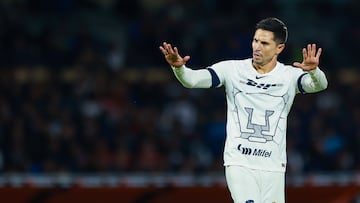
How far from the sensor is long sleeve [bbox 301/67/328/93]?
11242 mm

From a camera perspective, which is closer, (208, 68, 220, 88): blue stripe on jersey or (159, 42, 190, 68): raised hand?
(159, 42, 190, 68): raised hand

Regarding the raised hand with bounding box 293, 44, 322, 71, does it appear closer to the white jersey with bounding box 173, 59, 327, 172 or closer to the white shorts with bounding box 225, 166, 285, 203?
the white jersey with bounding box 173, 59, 327, 172

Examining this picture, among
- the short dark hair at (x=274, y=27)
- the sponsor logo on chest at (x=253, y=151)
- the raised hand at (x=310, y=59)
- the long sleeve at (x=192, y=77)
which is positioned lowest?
the sponsor logo on chest at (x=253, y=151)

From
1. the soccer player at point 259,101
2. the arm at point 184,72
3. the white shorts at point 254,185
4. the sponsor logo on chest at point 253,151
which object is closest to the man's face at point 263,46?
the soccer player at point 259,101

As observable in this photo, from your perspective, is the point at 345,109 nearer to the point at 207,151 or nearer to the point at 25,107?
the point at 207,151

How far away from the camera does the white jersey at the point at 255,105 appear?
37.0ft

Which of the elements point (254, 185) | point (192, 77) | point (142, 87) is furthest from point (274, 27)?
point (142, 87)

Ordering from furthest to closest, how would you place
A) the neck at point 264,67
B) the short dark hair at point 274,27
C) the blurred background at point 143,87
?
the blurred background at point 143,87, the neck at point 264,67, the short dark hair at point 274,27

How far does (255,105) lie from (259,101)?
52 millimetres

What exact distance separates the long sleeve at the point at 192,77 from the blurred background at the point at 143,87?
286 inches

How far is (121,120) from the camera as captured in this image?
19.8 metres

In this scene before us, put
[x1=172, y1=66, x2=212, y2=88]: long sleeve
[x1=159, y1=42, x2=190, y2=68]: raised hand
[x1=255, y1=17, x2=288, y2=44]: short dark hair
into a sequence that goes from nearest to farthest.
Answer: [x1=159, y1=42, x2=190, y2=68]: raised hand < [x1=172, y1=66, x2=212, y2=88]: long sleeve < [x1=255, y1=17, x2=288, y2=44]: short dark hair

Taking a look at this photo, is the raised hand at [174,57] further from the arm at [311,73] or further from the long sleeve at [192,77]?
the arm at [311,73]

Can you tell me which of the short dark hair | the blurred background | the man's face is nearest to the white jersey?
the man's face
